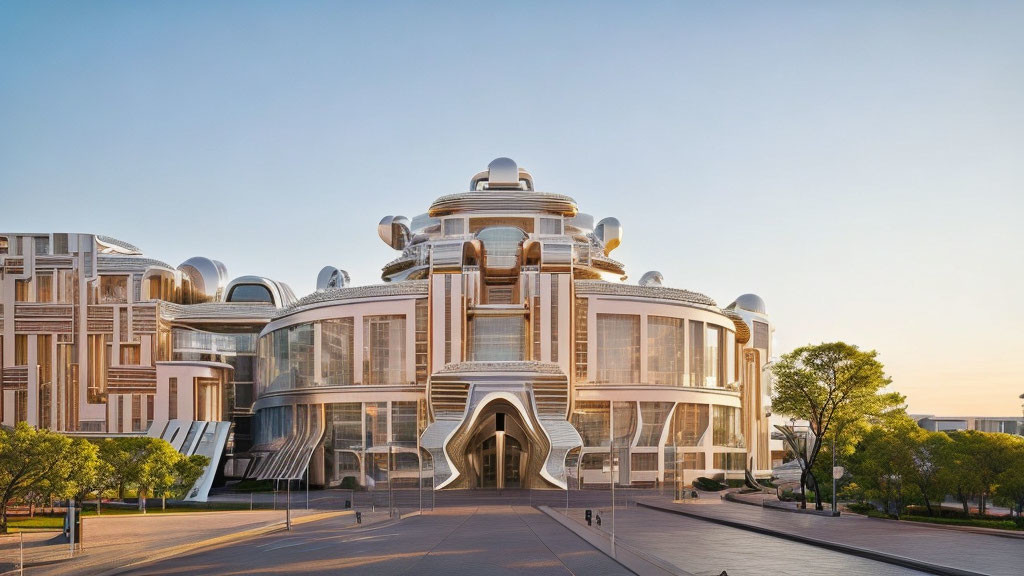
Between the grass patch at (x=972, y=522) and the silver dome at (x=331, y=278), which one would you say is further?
the silver dome at (x=331, y=278)

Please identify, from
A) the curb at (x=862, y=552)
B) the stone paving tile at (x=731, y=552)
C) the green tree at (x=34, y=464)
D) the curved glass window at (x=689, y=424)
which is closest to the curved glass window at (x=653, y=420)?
the curved glass window at (x=689, y=424)

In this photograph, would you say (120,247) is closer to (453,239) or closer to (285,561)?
(453,239)

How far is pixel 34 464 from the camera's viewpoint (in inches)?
1651

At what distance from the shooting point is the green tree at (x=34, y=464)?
136ft

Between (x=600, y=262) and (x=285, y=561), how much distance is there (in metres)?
66.5

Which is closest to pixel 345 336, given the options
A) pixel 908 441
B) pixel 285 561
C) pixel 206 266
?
pixel 206 266

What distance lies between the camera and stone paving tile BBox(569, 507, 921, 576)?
85.3ft

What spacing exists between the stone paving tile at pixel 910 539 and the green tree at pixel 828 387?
434 inches

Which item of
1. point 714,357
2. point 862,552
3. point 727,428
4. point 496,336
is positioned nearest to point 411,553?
point 862,552

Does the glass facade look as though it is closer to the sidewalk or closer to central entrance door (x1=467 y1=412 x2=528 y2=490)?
central entrance door (x1=467 y1=412 x2=528 y2=490)

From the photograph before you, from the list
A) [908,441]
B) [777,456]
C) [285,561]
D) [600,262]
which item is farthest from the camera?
[777,456]

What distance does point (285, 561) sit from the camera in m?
28.3

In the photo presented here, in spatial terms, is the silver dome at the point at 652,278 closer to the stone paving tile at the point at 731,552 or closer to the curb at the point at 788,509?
the curb at the point at 788,509

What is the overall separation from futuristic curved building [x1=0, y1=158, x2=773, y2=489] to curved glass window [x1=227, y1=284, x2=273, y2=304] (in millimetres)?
7669
